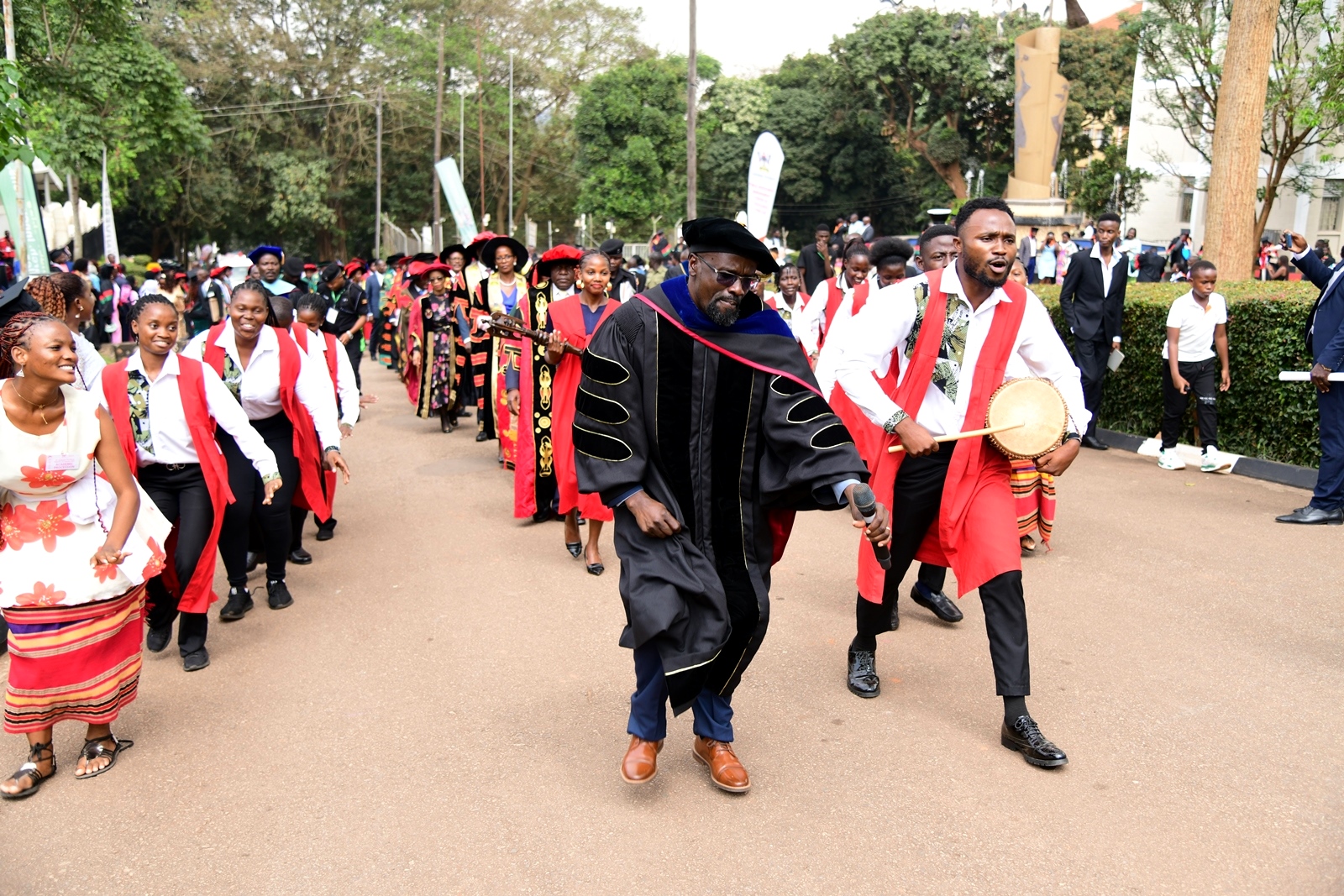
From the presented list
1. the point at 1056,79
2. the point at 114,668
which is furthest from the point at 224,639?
the point at 1056,79

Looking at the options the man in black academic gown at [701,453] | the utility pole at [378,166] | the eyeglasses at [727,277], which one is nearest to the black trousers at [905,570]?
the man in black academic gown at [701,453]

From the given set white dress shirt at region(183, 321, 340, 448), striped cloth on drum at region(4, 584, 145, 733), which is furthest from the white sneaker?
striped cloth on drum at region(4, 584, 145, 733)

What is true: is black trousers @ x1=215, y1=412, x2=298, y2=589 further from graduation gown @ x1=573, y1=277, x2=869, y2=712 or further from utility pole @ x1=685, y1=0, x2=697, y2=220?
utility pole @ x1=685, y1=0, x2=697, y2=220

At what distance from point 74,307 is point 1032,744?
4913 millimetres

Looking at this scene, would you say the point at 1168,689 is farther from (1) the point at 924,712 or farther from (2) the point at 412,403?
(2) the point at 412,403

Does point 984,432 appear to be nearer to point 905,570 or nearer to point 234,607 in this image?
point 905,570

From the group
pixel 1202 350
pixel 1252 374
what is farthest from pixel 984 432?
pixel 1252 374

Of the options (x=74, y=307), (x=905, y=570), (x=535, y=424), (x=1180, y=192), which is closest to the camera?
(x=905, y=570)

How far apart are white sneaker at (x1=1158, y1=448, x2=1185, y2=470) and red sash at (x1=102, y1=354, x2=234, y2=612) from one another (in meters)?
8.00

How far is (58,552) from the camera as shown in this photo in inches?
169

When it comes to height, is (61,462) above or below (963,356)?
below

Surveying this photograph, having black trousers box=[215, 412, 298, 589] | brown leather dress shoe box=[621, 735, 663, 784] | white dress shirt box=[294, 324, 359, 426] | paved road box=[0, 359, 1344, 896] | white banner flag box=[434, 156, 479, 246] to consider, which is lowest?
paved road box=[0, 359, 1344, 896]

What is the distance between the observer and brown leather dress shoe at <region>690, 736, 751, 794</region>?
13.3 ft

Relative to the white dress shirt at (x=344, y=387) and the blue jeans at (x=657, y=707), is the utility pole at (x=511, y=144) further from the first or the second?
the blue jeans at (x=657, y=707)
